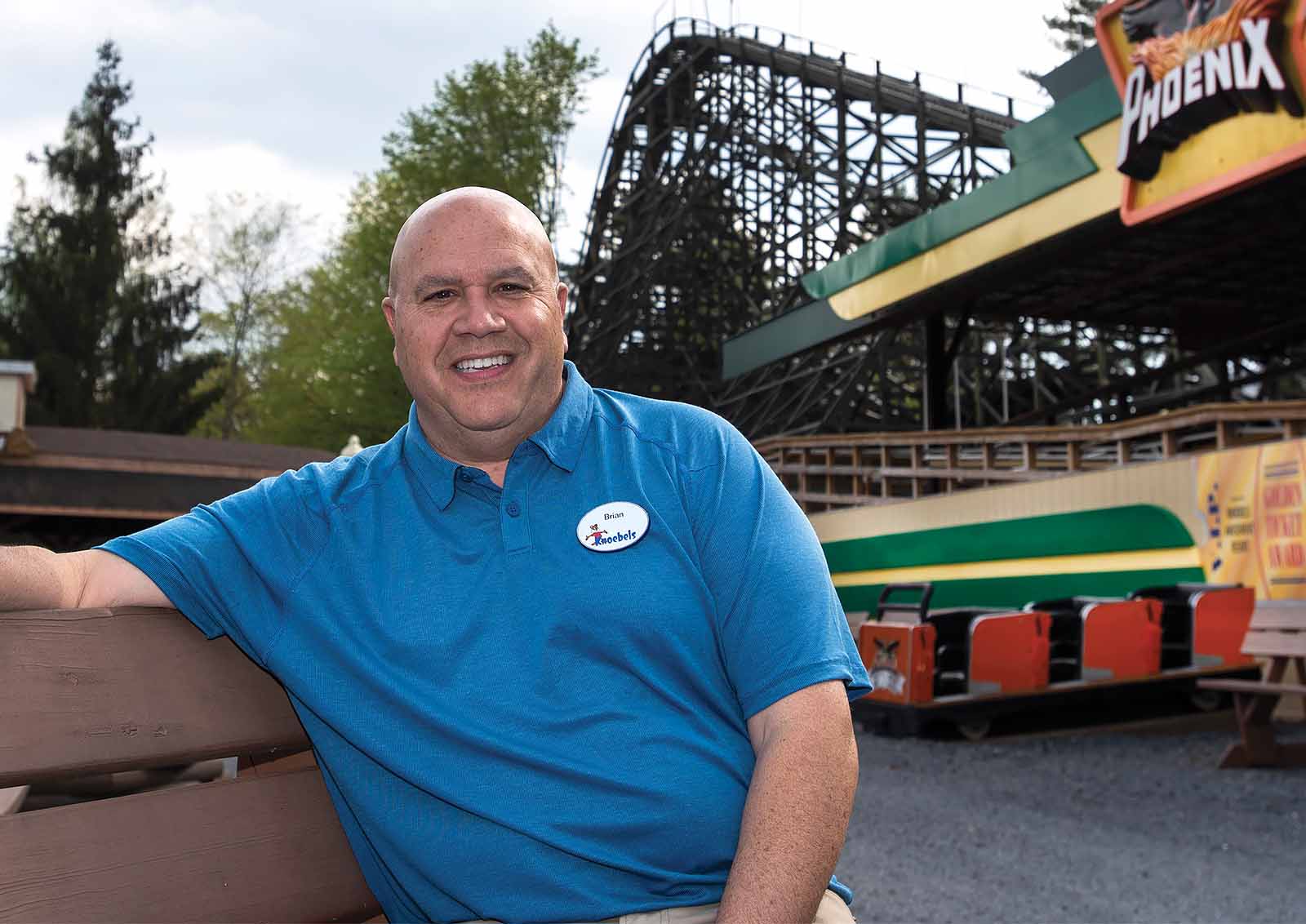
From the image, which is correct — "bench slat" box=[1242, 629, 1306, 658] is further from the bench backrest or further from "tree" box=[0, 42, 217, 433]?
"tree" box=[0, 42, 217, 433]

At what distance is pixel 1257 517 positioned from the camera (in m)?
7.63

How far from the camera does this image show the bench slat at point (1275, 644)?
18.2 ft

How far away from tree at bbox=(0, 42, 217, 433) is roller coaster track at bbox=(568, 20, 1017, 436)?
9729mm

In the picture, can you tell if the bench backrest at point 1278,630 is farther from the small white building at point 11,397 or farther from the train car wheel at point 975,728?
the small white building at point 11,397

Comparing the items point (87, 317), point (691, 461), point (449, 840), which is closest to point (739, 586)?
point (691, 461)

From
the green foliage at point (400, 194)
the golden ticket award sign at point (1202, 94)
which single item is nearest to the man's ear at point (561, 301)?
the golden ticket award sign at point (1202, 94)

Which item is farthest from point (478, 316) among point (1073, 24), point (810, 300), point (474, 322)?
point (1073, 24)

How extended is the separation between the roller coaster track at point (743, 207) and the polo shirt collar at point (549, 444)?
64.1ft

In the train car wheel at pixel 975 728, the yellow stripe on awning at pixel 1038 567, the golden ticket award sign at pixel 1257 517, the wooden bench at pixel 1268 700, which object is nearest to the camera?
the wooden bench at pixel 1268 700

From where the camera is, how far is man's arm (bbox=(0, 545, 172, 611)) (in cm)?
136

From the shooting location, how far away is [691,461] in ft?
5.51

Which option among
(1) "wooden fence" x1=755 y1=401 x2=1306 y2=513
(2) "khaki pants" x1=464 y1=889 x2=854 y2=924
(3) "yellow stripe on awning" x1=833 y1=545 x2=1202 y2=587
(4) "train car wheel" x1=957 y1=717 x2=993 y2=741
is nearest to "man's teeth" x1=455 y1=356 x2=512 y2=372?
(2) "khaki pants" x1=464 y1=889 x2=854 y2=924

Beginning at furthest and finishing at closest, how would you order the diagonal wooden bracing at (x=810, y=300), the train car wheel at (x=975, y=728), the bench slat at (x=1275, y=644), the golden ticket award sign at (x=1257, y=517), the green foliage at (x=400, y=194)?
the green foliage at (x=400, y=194) → the diagonal wooden bracing at (x=810, y=300) → the golden ticket award sign at (x=1257, y=517) → the train car wheel at (x=975, y=728) → the bench slat at (x=1275, y=644)

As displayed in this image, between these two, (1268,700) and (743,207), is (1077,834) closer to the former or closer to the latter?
(1268,700)
